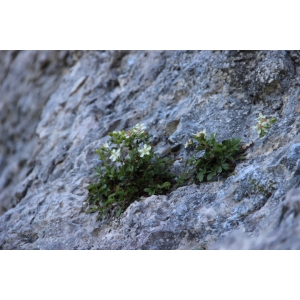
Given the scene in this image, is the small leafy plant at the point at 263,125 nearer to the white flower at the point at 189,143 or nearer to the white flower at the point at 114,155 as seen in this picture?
the white flower at the point at 189,143

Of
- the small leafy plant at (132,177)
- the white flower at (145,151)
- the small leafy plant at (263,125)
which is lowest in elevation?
the small leafy plant at (132,177)

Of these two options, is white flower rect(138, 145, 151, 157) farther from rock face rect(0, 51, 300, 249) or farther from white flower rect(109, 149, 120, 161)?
rock face rect(0, 51, 300, 249)

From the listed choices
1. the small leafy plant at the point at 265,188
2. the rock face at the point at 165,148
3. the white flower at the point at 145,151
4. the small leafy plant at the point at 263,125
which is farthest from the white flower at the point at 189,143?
the small leafy plant at the point at 265,188

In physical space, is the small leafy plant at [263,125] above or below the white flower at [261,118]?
below

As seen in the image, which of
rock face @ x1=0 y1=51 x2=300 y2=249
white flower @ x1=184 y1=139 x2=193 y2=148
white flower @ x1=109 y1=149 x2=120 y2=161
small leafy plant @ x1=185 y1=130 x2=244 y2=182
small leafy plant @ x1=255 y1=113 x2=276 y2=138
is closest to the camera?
rock face @ x1=0 y1=51 x2=300 y2=249

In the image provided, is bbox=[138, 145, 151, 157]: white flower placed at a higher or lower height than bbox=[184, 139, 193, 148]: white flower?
lower

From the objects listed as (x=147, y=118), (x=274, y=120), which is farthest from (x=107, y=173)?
(x=274, y=120)

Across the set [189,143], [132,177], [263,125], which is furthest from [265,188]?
[132,177]

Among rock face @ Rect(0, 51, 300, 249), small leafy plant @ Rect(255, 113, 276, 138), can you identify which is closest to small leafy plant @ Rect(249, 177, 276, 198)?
rock face @ Rect(0, 51, 300, 249)
